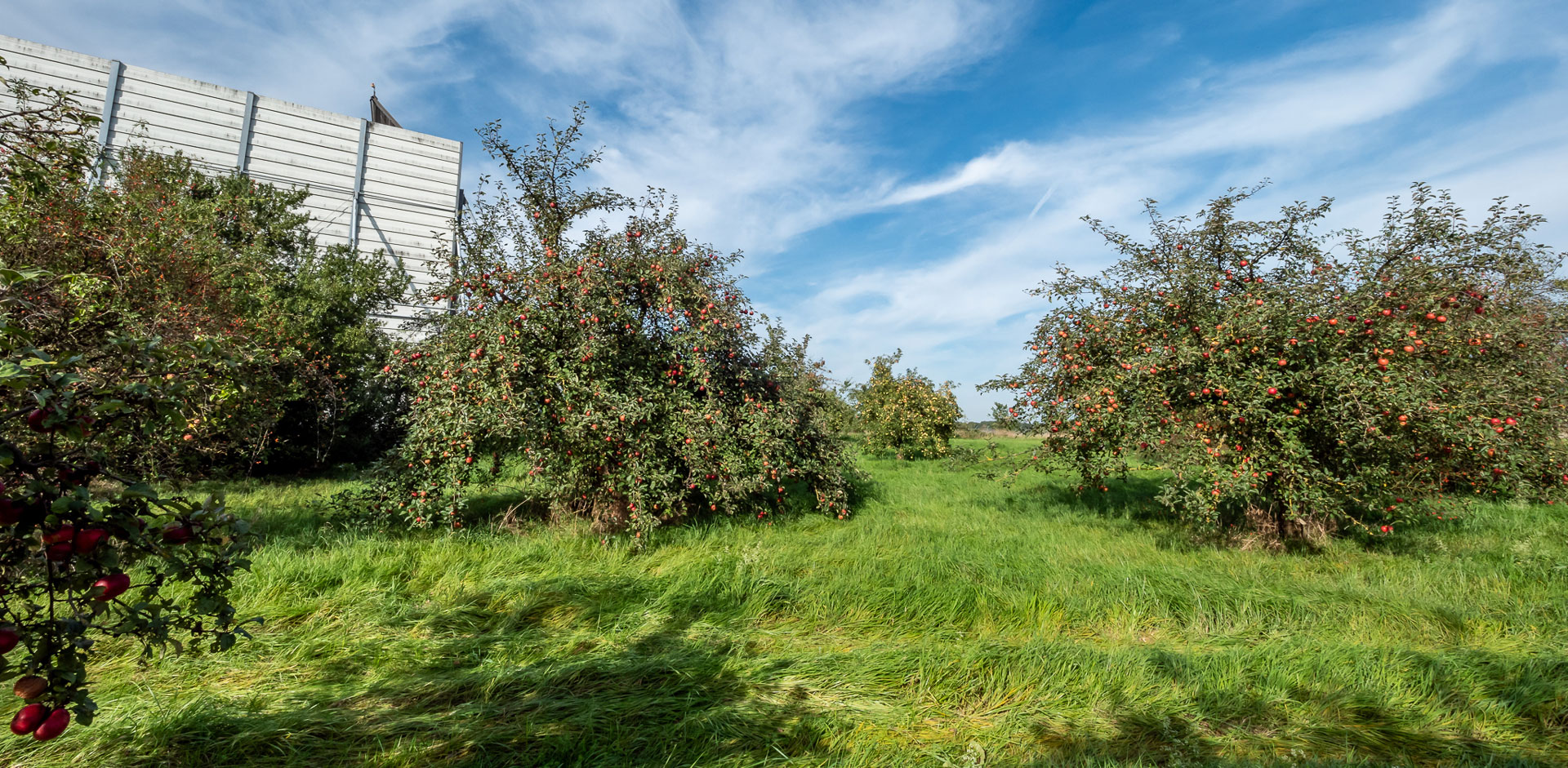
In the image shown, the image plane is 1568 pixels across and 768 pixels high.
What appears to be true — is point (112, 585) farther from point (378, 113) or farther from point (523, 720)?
point (378, 113)

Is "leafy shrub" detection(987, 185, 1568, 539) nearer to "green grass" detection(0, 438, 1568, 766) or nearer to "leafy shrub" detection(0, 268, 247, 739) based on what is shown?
"green grass" detection(0, 438, 1568, 766)

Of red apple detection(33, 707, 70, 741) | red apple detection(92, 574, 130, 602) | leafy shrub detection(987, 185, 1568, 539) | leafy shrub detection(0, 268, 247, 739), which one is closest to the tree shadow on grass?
leafy shrub detection(0, 268, 247, 739)

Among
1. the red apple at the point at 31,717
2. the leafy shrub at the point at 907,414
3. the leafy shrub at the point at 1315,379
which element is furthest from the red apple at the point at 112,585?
the leafy shrub at the point at 907,414

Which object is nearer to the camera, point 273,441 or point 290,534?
point 290,534

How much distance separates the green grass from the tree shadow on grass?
2cm

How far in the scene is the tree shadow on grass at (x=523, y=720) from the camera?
10.3ft

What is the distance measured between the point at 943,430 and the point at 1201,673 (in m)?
17.4

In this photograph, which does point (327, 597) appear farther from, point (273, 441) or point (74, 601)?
point (273, 441)

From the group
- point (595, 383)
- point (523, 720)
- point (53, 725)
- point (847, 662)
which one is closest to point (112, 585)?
point (53, 725)

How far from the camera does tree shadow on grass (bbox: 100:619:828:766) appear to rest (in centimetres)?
313

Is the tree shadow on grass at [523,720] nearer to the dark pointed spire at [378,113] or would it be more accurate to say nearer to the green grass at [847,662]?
the green grass at [847,662]

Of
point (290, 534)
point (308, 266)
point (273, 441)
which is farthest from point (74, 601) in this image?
point (308, 266)

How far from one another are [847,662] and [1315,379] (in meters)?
5.95

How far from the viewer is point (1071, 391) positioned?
326 inches
